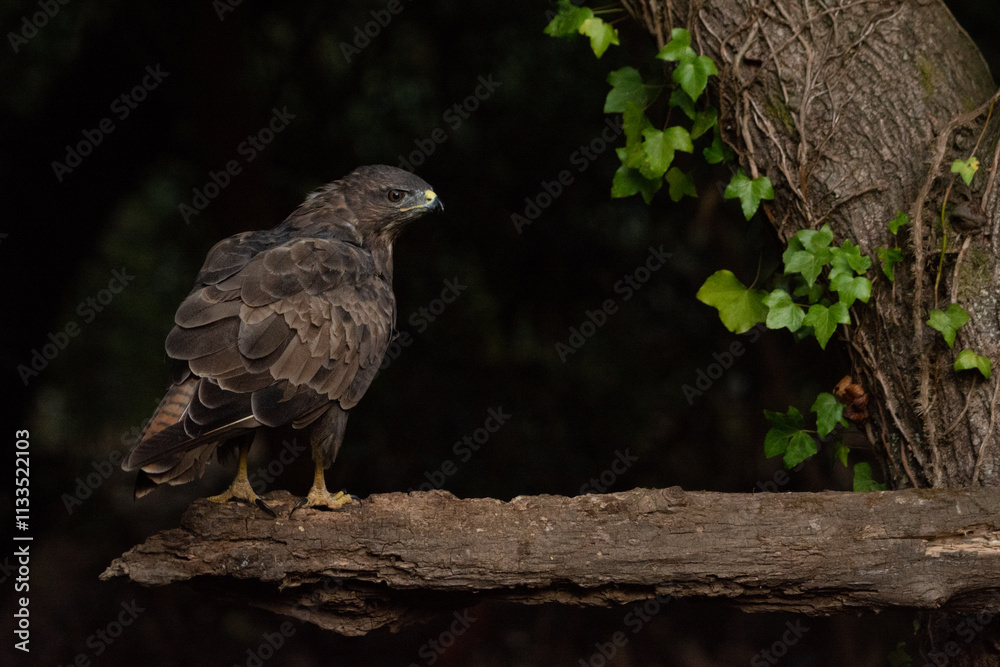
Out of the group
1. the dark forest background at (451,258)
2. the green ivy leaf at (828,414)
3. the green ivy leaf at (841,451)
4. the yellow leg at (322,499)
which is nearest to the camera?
the yellow leg at (322,499)

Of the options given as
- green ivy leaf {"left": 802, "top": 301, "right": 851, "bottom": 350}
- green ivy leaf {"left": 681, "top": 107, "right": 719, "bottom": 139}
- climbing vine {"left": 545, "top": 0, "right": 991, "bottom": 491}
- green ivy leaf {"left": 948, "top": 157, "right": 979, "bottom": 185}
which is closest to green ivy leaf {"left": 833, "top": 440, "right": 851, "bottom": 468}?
climbing vine {"left": 545, "top": 0, "right": 991, "bottom": 491}

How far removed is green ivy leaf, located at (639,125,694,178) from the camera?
3639 mm

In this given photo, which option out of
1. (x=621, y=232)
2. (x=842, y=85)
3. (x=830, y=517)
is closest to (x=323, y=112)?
(x=621, y=232)

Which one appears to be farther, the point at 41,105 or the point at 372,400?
the point at 372,400

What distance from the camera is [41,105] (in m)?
5.59

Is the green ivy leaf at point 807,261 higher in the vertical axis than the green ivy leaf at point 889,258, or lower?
higher

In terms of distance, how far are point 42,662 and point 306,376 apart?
14.0ft

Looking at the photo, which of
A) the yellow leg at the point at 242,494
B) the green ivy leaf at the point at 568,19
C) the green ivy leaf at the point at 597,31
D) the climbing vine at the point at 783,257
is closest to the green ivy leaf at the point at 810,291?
the climbing vine at the point at 783,257

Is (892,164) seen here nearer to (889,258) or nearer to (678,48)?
(889,258)

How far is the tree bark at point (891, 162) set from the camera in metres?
3.36

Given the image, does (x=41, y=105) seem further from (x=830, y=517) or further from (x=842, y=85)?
(x=830, y=517)

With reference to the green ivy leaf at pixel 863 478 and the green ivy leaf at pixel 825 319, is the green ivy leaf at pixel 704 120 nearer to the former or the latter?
the green ivy leaf at pixel 825 319

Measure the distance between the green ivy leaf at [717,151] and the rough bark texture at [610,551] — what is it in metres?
1.43

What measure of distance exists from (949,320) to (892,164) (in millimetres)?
664
